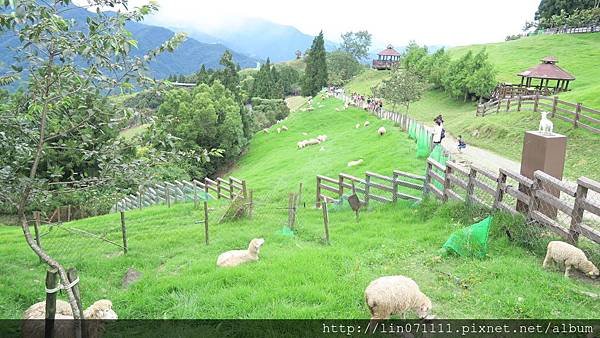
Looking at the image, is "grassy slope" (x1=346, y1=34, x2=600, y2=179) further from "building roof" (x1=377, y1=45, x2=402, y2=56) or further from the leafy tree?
the leafy tree

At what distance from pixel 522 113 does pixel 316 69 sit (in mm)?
47790

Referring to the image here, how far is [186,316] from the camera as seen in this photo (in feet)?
22.9

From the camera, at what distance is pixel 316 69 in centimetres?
7088

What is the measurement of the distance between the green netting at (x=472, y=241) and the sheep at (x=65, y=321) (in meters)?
6.51

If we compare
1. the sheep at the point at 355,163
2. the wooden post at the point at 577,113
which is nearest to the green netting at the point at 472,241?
the sheep at the point at 355,163

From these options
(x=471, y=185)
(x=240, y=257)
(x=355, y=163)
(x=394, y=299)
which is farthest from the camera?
(x=355, y=163)

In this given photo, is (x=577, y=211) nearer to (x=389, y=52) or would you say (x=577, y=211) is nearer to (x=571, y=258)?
(x=571, y=258)

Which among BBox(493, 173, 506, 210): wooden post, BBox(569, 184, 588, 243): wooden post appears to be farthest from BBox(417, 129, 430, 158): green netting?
BBox(569, 184, 588, 243): wooden post

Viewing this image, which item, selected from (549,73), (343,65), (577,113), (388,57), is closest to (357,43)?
(343,65)

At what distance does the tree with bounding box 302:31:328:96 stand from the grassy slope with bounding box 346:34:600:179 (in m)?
4.95

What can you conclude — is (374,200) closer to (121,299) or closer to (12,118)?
(121,299)

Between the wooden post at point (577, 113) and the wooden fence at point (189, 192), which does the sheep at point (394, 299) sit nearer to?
the wooden fence at point (189, 192)

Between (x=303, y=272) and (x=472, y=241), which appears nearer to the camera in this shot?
(x=303, y=272)

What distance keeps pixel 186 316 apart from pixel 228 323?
834 millimetres
